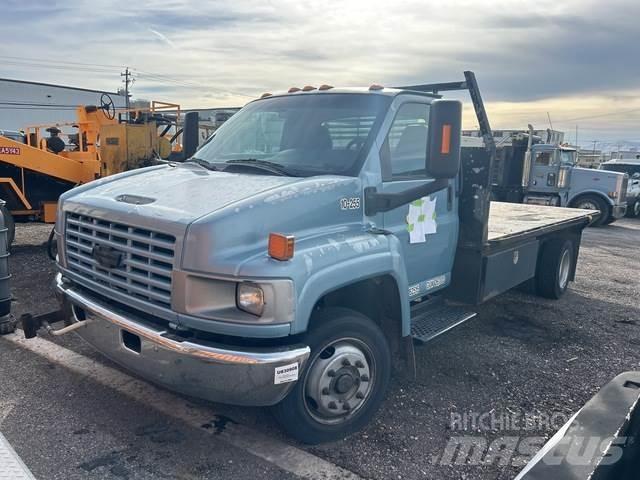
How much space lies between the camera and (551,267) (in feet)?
22.1

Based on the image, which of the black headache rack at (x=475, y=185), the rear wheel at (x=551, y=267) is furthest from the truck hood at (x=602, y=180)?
the black headache rack at (x=475, y=185)

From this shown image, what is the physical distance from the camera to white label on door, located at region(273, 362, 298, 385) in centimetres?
278

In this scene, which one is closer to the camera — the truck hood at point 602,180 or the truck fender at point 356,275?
the truck fender at point 356,275

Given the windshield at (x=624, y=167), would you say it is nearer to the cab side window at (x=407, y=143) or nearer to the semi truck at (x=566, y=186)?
the semi truck at (x=566, y=186)

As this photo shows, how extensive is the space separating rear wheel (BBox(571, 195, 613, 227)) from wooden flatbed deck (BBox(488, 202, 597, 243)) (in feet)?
29.5

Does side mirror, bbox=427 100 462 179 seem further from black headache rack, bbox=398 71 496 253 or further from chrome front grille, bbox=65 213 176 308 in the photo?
chrome front grille, bbox=65 213 176 308

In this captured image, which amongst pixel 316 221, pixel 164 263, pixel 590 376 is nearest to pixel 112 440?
pixel 164 263

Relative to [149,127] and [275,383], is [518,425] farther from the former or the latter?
[149,127]

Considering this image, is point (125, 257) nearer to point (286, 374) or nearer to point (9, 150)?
point (286, 374)

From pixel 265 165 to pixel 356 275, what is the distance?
43.4 inches

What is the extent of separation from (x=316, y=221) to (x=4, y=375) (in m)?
2.83

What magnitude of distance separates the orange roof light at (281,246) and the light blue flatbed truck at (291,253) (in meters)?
0.01

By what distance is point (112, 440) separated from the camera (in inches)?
129

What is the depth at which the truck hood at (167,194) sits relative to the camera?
9.91ft
